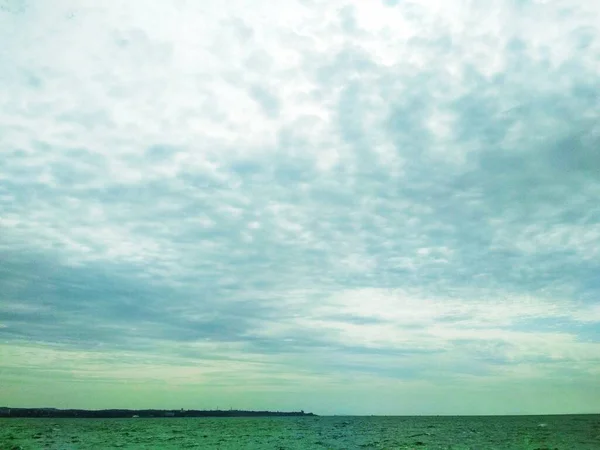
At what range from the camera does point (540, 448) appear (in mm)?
65188

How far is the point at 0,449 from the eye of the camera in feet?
205

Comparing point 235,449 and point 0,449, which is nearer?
point 0,449

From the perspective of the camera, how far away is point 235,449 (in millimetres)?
67625

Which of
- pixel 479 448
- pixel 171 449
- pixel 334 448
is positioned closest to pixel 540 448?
pixel 479 448

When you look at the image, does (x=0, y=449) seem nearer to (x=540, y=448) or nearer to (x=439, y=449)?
(x=439, y=449)

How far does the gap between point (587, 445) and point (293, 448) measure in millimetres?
42745

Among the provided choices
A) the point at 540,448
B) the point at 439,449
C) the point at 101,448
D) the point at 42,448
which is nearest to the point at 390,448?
the point at 439,449

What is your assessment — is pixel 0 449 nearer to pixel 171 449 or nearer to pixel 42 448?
pixel 42 448

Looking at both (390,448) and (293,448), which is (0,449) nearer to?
(293,448)

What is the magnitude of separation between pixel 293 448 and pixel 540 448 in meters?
33.2

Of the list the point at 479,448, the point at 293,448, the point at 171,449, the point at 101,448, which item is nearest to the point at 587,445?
the point at 479,448

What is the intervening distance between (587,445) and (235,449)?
50774 mm

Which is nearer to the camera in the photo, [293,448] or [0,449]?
[0,449]

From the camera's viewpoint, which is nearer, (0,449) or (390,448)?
(0,449)
